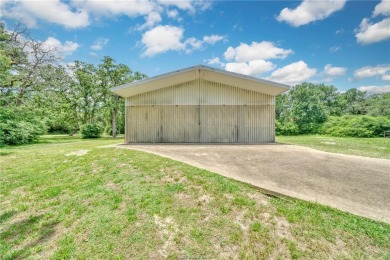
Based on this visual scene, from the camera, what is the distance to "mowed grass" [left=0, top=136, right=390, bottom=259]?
3.35m

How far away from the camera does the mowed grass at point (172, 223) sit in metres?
3.35

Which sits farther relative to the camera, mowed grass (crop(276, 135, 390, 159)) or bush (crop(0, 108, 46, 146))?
A: bush (crop(0, 108, 46, 146))

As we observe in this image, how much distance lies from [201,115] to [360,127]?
84.0ft

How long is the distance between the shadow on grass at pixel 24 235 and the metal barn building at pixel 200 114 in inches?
335

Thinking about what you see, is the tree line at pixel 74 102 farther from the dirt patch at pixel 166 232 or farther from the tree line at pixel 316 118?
the dirt patch at pixel 166 232

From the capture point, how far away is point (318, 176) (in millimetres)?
5793

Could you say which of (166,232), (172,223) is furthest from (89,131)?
(166,232)

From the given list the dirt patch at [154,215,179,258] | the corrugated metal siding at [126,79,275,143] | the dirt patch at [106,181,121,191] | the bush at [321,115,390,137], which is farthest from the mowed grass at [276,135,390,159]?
the bush at [321,115,390,137]

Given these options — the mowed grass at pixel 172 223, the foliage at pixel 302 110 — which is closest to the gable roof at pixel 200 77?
the mowed grass at pixel 172 223

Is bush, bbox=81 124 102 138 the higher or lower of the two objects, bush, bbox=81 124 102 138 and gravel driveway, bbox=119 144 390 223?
A: the higher

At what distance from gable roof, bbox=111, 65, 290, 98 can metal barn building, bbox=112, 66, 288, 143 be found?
0.35 meters

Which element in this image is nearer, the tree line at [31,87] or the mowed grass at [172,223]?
the mowed grass at [172,223]

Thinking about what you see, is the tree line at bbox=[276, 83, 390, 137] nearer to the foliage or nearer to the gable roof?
the foliage

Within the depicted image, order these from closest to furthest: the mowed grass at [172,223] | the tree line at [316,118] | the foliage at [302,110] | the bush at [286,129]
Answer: the mowed grass at [172,223] → the tree line at [316,118] → the bush at [286,129] → the foliage at [302,110]
